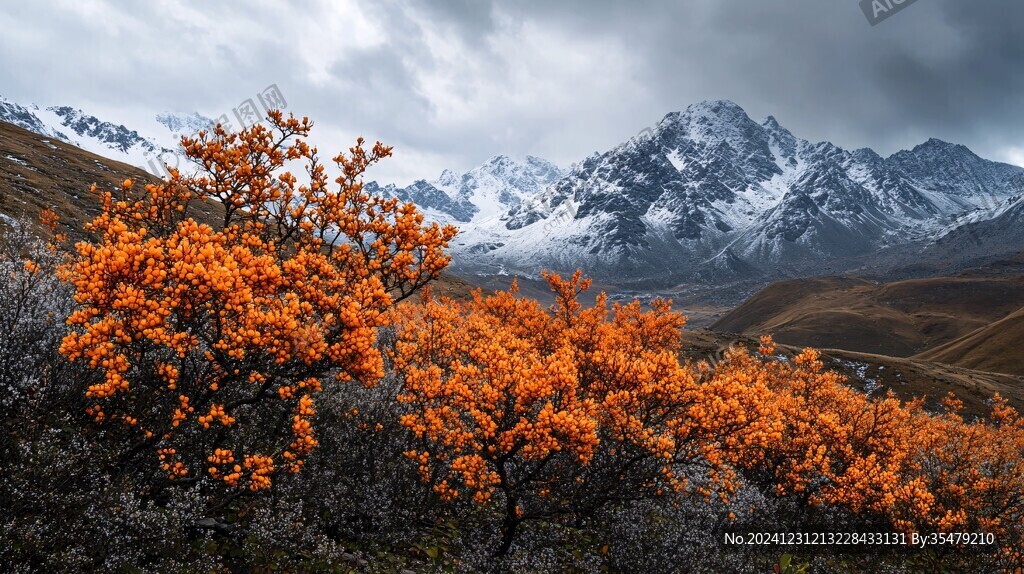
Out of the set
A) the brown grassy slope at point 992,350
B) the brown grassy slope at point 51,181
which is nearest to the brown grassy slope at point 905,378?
the brown grassy slope at point 992,350

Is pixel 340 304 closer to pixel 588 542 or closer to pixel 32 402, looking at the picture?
pixel 32 402

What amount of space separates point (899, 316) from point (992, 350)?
242 feet

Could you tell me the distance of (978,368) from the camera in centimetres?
9362

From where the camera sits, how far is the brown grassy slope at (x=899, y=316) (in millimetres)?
143500

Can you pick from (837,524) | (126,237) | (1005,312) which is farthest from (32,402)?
(1005,312)

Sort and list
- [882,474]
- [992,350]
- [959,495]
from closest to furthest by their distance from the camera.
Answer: [882,474] → [959,495] → [992,350]

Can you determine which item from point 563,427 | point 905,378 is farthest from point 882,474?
point 905,378

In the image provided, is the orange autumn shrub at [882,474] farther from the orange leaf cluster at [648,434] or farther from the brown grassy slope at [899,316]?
the brown grassy slope at [899,316]

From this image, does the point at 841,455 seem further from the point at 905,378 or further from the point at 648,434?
the point at 905,378

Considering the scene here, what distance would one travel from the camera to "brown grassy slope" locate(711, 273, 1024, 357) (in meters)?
144

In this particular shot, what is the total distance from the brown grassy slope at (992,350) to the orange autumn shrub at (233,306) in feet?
428

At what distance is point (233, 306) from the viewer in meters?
5.96

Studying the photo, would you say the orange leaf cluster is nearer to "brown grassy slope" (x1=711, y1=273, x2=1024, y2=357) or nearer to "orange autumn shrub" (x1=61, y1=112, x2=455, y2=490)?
"orange autumn shrub" (x1=61, y1=112, x2=455, y2=490)

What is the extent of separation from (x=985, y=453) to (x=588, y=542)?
2034 cm
